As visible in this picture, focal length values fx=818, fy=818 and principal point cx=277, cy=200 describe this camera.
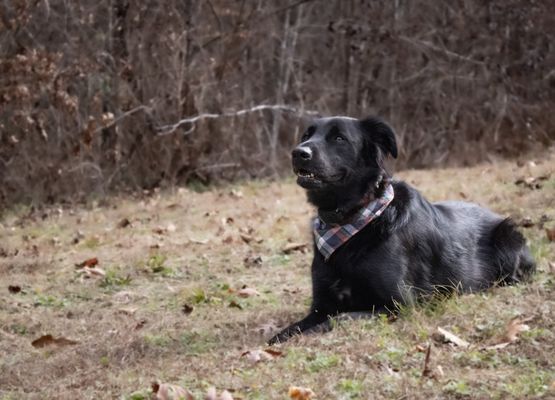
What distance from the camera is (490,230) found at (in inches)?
249

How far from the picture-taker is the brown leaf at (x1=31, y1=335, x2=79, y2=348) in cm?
584

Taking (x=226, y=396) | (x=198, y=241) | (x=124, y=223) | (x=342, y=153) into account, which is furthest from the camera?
(x=124, y=223)

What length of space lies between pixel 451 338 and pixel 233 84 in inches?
454

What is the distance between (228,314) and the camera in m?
6.32

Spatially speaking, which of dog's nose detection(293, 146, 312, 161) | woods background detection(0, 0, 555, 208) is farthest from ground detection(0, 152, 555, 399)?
woods background detection(0, 0, 555, 208)

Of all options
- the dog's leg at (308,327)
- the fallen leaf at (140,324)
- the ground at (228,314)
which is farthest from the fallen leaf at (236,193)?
the dog's leg at (308,327)

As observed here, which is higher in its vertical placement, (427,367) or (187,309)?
(427,367)

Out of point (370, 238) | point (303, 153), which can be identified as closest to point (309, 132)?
point (303, 153)

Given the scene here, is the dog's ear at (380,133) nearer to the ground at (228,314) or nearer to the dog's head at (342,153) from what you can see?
the dog's head at (342,153)

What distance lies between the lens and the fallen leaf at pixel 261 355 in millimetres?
4562

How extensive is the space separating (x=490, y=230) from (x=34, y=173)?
9.13 meters

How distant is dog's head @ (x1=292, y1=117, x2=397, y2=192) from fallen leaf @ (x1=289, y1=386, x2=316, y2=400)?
76.3 inches

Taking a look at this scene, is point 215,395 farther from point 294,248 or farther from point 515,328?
point 294,248

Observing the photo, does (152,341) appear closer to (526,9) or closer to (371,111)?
(526,9)
